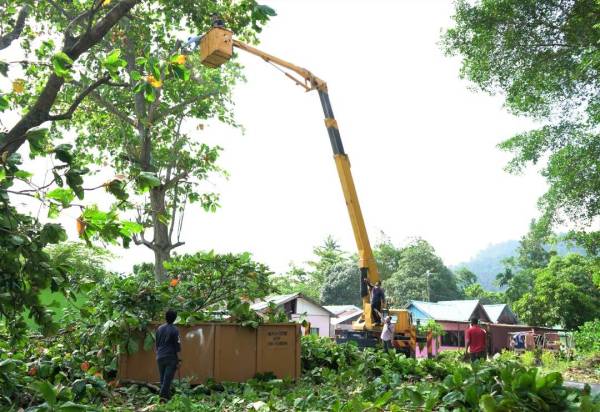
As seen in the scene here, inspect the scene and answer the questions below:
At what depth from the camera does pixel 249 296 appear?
37.4 feet

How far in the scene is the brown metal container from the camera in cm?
1000

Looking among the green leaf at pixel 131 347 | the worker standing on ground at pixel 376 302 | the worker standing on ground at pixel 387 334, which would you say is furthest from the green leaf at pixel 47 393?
the worker standing on ground at pixel 376 302

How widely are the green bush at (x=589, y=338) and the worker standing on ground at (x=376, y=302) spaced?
403 inches

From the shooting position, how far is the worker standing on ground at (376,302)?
16.5 meters

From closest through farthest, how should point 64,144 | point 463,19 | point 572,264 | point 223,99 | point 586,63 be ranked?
point 64,144 < point 586,63 < point 463,19 < point 223,99 < point 572,264

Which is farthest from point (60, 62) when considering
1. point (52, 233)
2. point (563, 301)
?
point (563, 301)

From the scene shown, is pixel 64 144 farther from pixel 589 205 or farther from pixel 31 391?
pixel 589 205

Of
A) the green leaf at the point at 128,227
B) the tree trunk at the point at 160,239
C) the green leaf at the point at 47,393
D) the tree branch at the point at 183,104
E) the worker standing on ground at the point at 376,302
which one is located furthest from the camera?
the worker standing on ground at the point at 376,302

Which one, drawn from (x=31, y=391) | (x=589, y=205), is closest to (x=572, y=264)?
(x=589, y=205)

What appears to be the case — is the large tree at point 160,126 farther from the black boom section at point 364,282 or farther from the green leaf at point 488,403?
the green leaf at point 488,403

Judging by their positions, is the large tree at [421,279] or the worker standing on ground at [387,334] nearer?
the worker standing on ground at [387,334]

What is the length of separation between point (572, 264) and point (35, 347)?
41.8 m

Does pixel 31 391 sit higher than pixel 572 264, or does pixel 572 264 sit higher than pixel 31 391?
pixel 572 264

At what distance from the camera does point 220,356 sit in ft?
33.1
